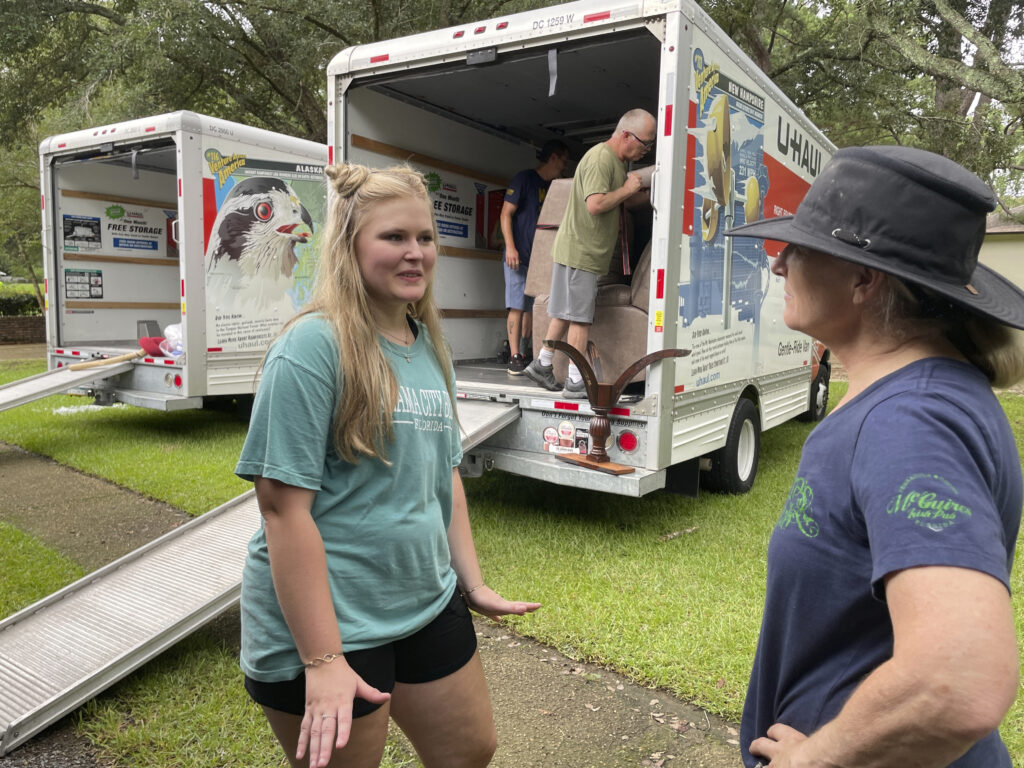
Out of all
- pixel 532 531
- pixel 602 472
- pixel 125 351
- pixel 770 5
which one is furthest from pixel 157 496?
pixel 770 5

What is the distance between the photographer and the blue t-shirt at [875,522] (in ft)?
2.96

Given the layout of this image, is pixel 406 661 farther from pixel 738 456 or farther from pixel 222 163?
pixel 222 163

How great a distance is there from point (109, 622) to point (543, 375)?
2.89 meters

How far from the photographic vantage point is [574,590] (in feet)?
13.5

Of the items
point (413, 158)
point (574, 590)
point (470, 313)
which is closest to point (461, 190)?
point (413, 158)

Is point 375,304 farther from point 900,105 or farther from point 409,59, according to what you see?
point 900,105

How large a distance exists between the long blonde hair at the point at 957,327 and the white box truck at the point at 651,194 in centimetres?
324

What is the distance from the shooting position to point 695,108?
445cm

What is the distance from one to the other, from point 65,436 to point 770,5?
1397cm

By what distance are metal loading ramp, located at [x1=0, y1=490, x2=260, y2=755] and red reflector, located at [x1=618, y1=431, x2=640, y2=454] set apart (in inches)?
82.0

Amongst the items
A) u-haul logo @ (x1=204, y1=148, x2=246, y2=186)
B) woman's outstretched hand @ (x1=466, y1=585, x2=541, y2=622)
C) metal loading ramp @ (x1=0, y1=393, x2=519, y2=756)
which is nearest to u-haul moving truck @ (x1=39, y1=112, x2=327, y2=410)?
u-haul logo @ (x1=204, y1=148, x2=246, y2=186)

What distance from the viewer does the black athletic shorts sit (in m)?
1.61

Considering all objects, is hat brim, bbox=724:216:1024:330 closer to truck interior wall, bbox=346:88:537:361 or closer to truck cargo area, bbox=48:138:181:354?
truck interior wall, bbox=346:88:537:361

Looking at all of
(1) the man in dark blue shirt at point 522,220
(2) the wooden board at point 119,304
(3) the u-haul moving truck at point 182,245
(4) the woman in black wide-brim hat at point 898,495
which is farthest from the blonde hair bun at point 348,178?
(2) the wooden board at point 119,304
